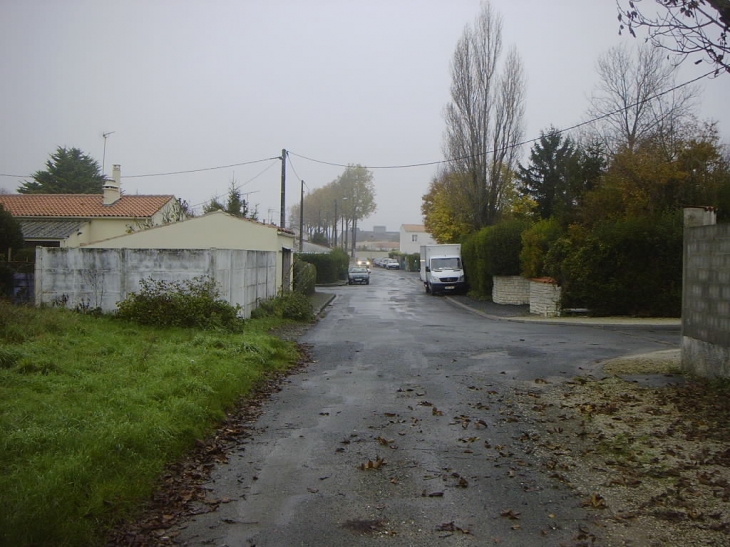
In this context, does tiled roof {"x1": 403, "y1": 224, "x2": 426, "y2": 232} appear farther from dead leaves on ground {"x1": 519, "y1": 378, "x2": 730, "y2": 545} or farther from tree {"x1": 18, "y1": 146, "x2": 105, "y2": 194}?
dead leaves on ground {"x1": 519, "y1": 378, "x2": 730, "y2": 545}

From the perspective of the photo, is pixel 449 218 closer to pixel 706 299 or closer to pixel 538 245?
pixel 538 245

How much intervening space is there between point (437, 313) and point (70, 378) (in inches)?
736

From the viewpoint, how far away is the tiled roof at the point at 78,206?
120 ft

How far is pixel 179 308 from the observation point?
1420cm

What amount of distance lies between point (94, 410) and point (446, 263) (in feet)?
110

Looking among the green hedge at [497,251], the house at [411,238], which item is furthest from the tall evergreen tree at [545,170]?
the house at [411,238]

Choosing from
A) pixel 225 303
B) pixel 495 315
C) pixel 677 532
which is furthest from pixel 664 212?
pixel 677 532

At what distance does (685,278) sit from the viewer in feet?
33.4

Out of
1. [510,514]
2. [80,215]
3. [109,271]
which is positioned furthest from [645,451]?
[80,215]

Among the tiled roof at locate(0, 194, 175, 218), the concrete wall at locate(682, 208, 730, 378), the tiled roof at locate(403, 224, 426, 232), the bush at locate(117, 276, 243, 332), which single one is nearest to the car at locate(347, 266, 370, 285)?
the tiled roof at locate(0, 194, 175, 218)

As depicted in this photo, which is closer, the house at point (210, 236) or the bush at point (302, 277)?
the house at point (210, 236)

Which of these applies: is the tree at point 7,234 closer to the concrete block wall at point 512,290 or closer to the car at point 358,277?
the concrete block wall at point 512,290

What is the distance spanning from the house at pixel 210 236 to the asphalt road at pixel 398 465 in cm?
1439

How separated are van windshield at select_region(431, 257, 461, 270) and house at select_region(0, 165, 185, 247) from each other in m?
15.1
